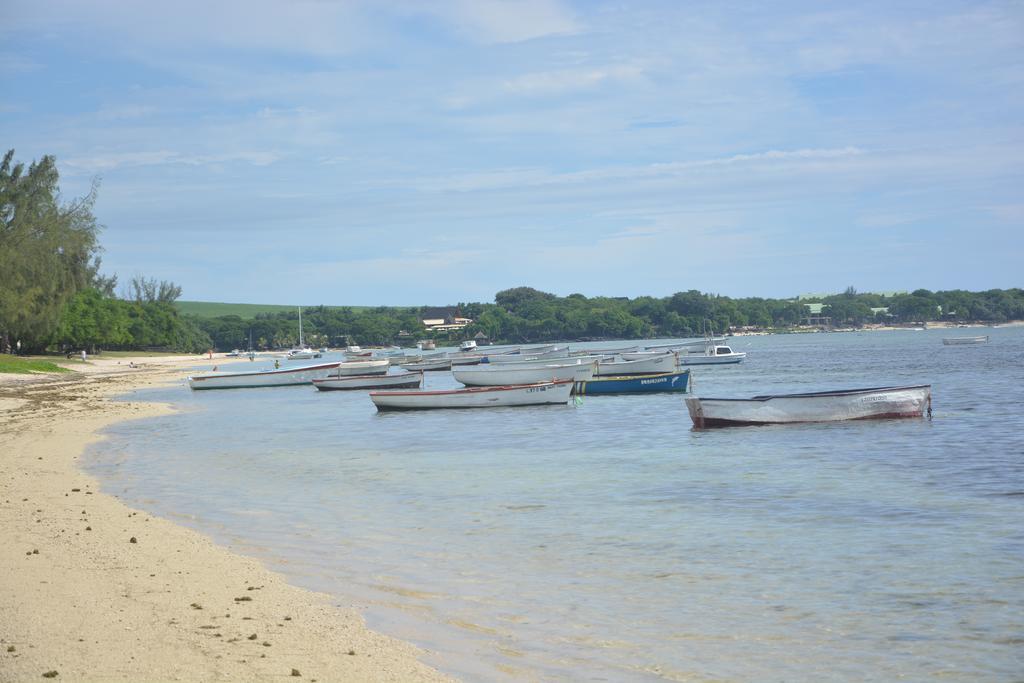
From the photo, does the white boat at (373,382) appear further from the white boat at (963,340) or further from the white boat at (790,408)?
the white boat at (963,340)

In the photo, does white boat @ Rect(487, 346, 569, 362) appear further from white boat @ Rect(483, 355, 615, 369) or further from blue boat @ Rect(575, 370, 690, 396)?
blue boat @ Rect(575, 370, 690, 396)

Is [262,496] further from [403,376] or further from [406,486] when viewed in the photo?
[403,376]

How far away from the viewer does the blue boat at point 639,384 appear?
46.8m

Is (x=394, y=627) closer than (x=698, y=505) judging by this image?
Yes

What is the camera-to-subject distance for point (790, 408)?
29.7 meters

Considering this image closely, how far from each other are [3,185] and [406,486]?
62.2m

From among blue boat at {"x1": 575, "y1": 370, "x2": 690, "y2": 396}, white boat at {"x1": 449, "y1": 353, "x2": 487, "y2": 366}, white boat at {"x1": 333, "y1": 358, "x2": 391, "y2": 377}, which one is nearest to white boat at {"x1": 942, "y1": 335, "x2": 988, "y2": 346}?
white boat at {"x1": 449, "y1": 353, "x2": 487, "y2": 366}

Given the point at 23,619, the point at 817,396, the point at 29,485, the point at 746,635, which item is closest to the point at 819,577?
the point at 746,635

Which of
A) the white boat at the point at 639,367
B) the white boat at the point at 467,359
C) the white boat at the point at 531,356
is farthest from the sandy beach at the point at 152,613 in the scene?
the white boat at the point at 467,359

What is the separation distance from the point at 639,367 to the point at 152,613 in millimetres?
49033

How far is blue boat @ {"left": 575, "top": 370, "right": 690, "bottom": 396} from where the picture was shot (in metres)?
46.8

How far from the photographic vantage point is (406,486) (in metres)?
19.3

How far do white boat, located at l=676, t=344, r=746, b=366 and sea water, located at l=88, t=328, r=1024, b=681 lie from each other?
2055 inches

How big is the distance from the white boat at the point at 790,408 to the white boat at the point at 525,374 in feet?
60.4
